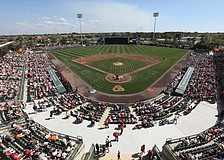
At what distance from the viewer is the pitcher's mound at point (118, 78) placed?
38050mm

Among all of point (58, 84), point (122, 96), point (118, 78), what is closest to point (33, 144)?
point (122, 96)

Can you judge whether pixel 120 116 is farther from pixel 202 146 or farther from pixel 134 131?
pixel 202 146

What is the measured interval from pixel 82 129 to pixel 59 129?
325 cm

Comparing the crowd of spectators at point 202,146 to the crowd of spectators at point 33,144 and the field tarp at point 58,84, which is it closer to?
the crowd of spectators at point 33,144

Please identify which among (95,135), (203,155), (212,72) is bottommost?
(95,135)

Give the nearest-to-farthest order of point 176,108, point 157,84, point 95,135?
point 95,135 < point 176,108 < point 157,84

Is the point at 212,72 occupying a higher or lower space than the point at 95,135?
higher

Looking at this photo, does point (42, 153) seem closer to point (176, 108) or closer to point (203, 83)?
point (176, 108)

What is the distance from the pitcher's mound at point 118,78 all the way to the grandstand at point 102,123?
36.6 feet

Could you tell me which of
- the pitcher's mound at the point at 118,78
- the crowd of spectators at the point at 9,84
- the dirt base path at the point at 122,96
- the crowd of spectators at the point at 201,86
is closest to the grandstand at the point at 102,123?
the crowd of spectators at the point at 9,84

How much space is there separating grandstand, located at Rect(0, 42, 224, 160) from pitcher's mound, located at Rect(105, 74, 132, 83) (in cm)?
1117

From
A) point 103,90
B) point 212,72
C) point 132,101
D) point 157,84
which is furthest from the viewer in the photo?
point 212,72

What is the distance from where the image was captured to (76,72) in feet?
153

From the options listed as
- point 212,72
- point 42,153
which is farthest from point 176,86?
point 42,153
